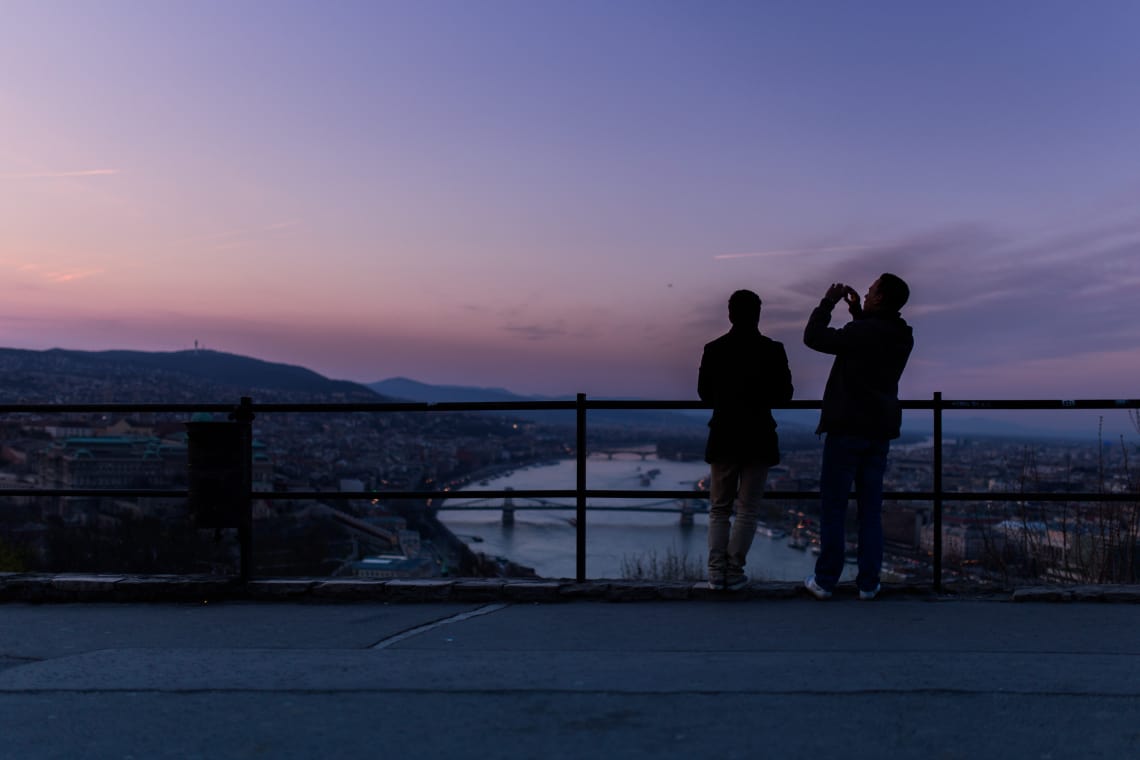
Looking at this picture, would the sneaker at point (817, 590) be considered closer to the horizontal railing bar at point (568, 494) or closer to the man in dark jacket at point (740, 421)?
the man in dark jacket at point (740, 421)

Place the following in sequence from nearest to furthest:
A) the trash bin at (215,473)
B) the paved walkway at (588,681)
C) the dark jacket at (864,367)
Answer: the paved walkway at (588,681) < the dark jacket at (864,367) < the trash bin at (215,473)

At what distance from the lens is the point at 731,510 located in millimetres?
6457

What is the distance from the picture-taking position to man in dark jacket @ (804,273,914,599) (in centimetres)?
596

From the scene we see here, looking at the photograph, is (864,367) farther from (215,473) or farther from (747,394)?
(215,473)

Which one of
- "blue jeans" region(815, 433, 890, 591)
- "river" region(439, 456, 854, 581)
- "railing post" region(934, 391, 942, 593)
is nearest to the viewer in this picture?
"blue jeans" region(815, 433, 890, 591)

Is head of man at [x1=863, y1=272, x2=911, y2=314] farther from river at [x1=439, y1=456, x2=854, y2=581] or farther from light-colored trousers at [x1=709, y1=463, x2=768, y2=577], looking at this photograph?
river at [x1=439, y1=456, x2=854, y2=581]

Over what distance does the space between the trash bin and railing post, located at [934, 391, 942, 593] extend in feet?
14.9

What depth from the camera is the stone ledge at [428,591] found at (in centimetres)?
631

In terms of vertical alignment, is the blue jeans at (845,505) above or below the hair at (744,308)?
below

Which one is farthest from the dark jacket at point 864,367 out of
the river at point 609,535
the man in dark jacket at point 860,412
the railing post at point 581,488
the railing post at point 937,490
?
the river at point 609,535

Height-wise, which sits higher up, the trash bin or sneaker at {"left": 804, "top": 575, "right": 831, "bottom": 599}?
the trash bin

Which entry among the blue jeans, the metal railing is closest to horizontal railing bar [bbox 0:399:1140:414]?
the metal railing

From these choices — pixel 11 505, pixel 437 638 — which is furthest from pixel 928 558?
pixel 11 505

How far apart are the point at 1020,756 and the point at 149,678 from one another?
3519 millimetres
